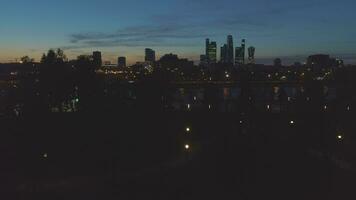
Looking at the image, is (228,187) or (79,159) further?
(79,159)

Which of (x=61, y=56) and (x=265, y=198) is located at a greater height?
(x=61, y=56)

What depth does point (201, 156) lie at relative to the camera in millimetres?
37375

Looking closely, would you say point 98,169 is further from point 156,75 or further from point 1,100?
point 156,75

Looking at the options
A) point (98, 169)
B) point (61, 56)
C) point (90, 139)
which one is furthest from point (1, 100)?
point (98, 169)

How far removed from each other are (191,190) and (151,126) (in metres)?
18.1

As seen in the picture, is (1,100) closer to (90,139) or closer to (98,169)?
(90,139)

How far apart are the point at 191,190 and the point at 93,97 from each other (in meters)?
22.2

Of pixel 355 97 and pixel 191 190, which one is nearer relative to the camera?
pixel 191 190

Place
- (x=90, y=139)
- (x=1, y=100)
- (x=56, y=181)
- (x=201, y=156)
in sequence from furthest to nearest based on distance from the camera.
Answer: (x=1, y=100) → (x=201, y=156) → (x=90, y=139) → (x=56, y=181)

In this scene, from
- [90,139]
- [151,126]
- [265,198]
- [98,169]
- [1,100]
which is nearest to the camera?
[265,198]

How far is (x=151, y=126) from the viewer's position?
142ft

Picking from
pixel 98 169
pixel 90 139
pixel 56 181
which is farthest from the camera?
pixel 90 139

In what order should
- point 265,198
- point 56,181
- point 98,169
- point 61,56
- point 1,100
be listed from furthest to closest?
point 61,56 → point 1,100 → point 98,169 → point 56,181 → point 265,198

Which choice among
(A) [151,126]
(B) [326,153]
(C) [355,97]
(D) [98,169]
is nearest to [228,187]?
(D) [98,169]
